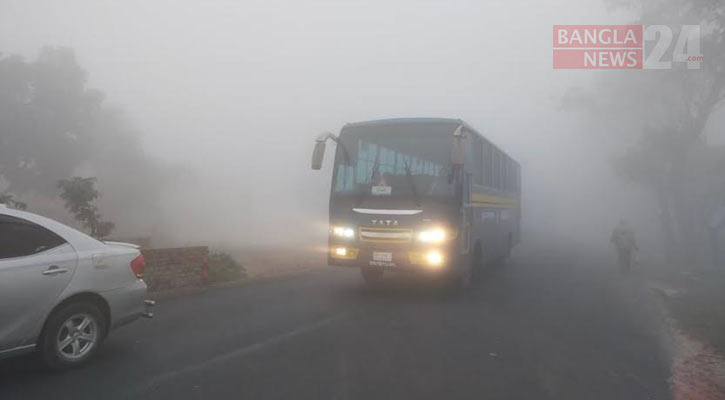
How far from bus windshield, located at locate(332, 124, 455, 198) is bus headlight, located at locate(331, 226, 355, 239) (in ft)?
2.12

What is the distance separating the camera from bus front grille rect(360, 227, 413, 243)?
8.95 m

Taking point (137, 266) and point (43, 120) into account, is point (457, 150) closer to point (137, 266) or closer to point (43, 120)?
point (137, 266)

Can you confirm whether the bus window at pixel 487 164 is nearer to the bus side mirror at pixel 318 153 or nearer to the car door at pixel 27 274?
the bus side mirror at pixel 318 153

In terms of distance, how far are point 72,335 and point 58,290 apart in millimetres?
535

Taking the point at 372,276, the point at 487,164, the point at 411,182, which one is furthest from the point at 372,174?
the point at 487,164

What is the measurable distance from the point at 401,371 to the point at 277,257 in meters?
13.7

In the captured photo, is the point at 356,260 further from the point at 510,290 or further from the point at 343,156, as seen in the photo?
the point at 510,290

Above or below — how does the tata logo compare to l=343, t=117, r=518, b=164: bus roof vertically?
below

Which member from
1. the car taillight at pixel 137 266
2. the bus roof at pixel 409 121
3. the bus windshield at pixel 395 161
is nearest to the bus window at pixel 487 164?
the bus roof at pixel 409 121

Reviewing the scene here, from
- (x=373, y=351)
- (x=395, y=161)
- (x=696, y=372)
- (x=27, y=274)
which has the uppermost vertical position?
(x=395, y=161)

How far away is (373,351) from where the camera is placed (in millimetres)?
6031

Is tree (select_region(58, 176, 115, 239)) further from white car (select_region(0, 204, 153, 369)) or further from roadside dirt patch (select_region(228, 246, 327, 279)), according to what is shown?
white car (select_region(0, 204, 153, 369))

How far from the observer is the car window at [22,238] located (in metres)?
4.81

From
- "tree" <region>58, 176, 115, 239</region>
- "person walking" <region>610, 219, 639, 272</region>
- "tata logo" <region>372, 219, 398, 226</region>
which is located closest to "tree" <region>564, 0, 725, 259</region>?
"person walking" <region>610, 219, 639, 272</region>
